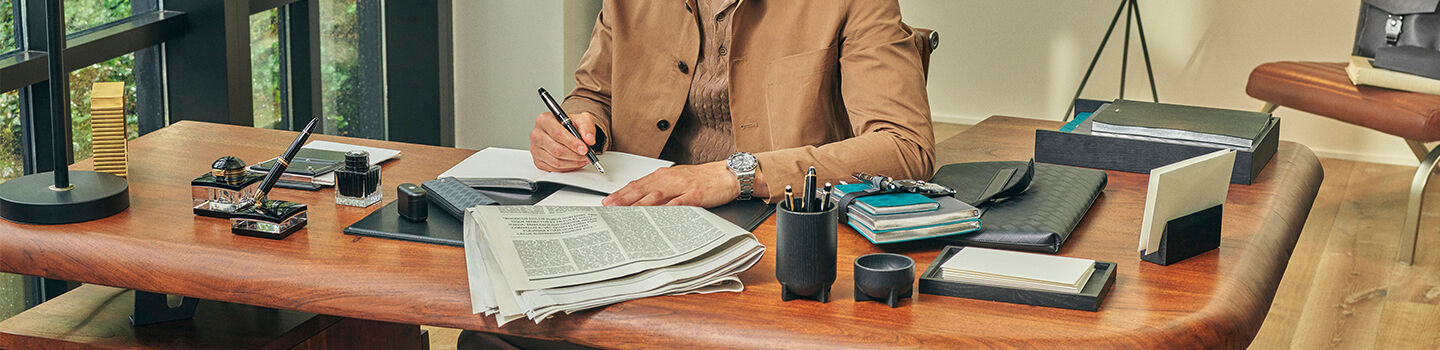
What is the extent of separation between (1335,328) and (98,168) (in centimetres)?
249

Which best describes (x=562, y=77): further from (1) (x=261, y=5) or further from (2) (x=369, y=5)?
(1) (x=261, y=5)

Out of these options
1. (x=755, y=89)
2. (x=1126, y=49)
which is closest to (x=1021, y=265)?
(x=755, y=89)

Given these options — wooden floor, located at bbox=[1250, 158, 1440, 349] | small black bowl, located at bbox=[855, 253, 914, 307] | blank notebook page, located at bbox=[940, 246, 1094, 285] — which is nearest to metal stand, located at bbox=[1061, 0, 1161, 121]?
wooden floor, located at bbox=[1250, 158, 1440, 349]

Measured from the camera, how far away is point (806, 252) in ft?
3.53

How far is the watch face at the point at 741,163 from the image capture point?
1.45 meters

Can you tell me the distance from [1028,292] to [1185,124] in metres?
0.81

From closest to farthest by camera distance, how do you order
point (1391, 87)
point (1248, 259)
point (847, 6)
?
point (1248, 259) → point (847, 6) → point (1391, 87)

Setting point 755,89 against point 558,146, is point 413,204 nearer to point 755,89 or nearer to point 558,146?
point 558,146

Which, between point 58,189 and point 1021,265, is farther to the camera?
point 58,189

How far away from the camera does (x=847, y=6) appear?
1.75m

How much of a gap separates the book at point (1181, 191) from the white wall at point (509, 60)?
2.60 metres

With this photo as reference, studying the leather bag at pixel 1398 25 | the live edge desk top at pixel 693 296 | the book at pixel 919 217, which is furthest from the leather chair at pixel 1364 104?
the book at pixel 919 217

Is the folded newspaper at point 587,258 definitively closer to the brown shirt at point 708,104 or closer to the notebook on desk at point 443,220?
the notebook on desk at point 443,220

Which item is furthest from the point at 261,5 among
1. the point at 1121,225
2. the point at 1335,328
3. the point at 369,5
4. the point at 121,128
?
the point at 1335,328
